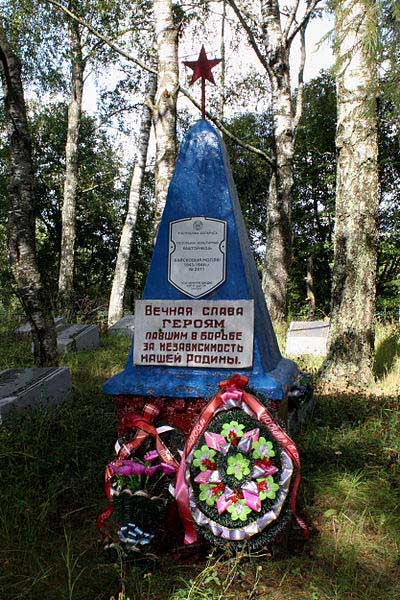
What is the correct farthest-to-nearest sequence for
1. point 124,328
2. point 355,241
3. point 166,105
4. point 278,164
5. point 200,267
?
point 124,328
point 278,164
point 166,105
point 355,241
point 200,267

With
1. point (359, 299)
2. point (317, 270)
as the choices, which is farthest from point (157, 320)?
point (317, 270)

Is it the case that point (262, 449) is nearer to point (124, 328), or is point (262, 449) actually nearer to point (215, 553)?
point (215, 553)

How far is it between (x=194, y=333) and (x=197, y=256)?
469mm

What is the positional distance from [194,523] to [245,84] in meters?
16.3

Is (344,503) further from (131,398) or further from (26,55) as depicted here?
(26,55)

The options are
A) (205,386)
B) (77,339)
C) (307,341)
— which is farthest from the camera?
(77,339)

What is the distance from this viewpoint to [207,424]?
8.73 feet

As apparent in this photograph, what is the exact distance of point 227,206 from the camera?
321cm

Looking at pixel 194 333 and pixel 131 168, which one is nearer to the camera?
pixel 194 333

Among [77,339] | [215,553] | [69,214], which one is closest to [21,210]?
[77,339]

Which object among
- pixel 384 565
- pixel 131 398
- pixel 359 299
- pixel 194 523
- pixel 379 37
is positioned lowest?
pixel 384 565

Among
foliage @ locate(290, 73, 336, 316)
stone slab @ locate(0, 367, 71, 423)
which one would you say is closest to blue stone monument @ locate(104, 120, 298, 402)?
stone slab @ locate(0, 367, 71, 423)

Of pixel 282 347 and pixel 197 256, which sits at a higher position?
pixel 197 256

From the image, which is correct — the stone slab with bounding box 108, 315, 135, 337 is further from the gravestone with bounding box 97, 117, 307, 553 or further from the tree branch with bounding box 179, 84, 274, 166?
the gravestone with bounding box 97, 117, 307, 553
